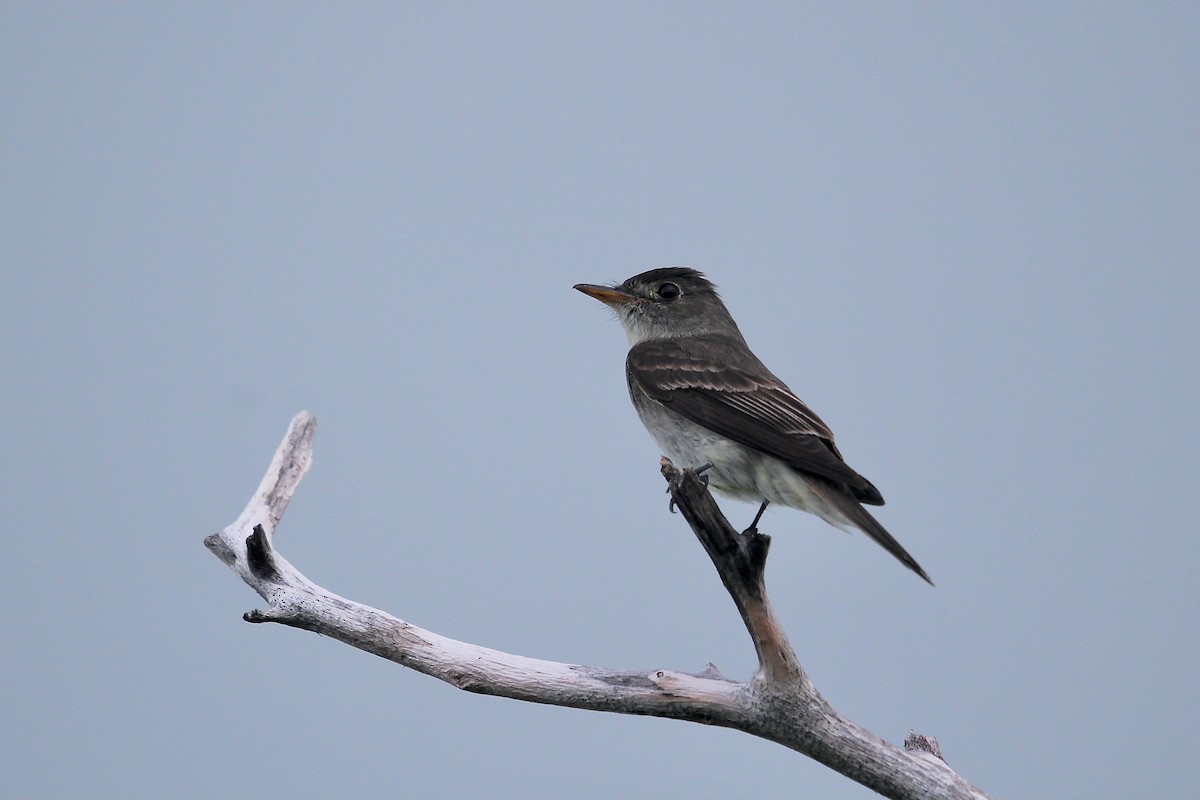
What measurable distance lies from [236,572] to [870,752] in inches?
123

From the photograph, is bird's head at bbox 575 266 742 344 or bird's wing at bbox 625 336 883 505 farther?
bird's head at bbox 575 266 742 344

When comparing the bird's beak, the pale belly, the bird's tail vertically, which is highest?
the bird's beak

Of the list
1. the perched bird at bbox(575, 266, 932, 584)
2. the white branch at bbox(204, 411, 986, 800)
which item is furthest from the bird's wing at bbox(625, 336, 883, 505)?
the white branch at bbox(204, 411, 986, 800)

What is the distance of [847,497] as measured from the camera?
5129 millimetres

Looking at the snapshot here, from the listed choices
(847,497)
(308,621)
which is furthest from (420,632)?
(847,497)

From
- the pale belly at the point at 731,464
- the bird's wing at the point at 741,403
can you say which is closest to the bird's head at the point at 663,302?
the bird's wing at the point at 741,403

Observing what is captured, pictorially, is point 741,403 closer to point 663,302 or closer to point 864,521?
point 864,521

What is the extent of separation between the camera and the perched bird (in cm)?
520

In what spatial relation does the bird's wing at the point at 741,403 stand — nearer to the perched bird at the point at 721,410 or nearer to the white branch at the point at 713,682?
the perched bird at the point at 721,410

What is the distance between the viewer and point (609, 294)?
22.4 ft

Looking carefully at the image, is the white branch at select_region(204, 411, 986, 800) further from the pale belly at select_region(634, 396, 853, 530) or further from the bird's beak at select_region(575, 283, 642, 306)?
the bird's beak at select_region(575, 283, 642, 306)

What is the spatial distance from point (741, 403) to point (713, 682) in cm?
141

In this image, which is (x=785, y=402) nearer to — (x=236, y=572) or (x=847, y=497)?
(x=847, y=497)

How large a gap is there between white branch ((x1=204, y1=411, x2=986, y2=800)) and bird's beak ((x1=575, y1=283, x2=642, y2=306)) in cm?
205
